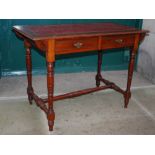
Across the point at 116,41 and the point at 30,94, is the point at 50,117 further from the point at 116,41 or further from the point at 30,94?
the point at 116,41

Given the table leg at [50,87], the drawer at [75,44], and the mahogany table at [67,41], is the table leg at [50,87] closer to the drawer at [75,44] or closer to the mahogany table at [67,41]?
the mahogany table at [67,41]

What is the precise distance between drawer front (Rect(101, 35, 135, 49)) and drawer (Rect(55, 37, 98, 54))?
12 cm

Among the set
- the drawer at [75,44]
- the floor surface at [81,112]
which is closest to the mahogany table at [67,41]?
the drawer at [75,44]

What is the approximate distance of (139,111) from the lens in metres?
3.12

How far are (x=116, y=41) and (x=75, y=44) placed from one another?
1.75 ft

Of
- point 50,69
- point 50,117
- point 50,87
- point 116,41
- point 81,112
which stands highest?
point 116,41

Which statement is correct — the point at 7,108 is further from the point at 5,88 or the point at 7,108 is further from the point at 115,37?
the point at 115,37

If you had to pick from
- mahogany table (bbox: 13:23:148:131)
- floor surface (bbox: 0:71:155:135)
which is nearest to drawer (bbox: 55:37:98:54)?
mahogany table (bbox: 13:23:148:131)

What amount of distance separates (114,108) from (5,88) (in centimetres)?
171

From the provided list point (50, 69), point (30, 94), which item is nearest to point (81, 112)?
point (30, 94)

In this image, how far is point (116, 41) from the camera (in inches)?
104

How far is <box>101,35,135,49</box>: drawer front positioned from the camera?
257 cm

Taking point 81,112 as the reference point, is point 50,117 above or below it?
above

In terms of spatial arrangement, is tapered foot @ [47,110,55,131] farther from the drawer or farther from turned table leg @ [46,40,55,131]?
the drawer
